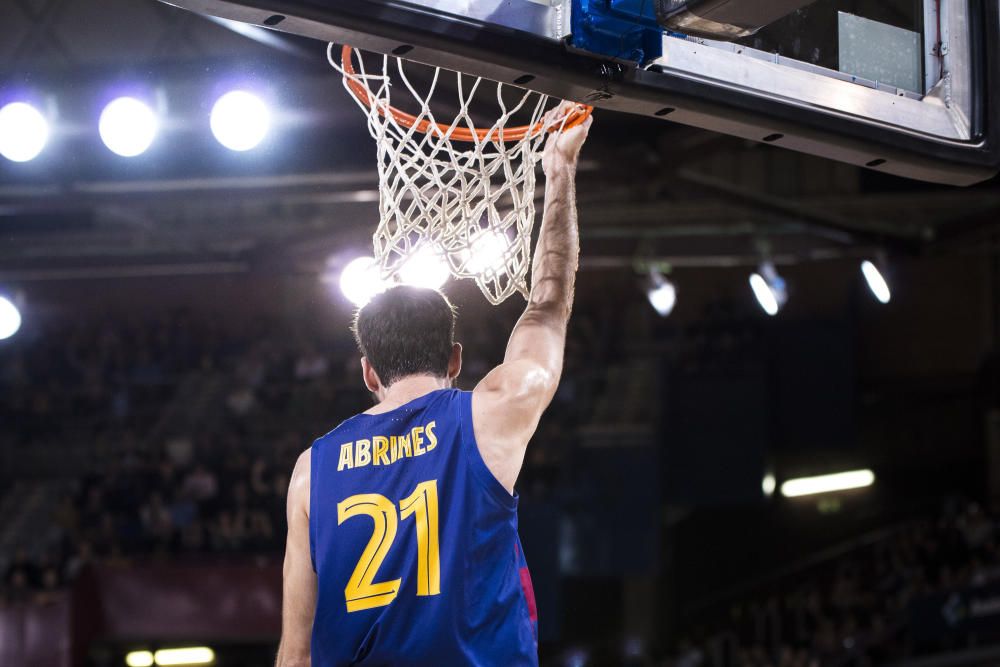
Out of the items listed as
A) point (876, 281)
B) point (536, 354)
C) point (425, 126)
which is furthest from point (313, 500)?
point (876, 281)

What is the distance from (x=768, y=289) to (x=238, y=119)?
19.3 ft

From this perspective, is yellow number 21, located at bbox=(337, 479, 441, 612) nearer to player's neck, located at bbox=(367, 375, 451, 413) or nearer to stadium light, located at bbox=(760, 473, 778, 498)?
player's neck, located at bbox=(367, 375, 451, 413)

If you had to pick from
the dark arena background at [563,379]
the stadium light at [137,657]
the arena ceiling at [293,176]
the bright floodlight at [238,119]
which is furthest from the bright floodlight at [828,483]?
the bright floodlight at [238,119]

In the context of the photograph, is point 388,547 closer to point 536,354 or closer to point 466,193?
point 536,354

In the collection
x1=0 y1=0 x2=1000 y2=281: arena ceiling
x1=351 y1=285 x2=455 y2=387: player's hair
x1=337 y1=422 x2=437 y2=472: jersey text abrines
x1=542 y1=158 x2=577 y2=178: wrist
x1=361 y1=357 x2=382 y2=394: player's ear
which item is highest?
x1=0 y1=0 x2=1000 y2=281: arena ceiling

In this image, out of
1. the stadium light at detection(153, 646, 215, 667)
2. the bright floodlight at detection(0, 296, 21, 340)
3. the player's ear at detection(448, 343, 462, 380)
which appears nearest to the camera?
the player's ear at detection(448, 343, 462, 380)

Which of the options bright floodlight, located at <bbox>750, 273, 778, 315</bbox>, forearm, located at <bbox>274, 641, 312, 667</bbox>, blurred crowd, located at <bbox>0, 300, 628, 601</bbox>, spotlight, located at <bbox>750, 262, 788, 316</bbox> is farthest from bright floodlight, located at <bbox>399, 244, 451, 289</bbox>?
blurred crowd, located at <bbox>0, 300, 628, 601</bbox>

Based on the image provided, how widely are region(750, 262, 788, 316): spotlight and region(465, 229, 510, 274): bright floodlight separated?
7.36 metres

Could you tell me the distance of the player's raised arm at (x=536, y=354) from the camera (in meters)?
2.48

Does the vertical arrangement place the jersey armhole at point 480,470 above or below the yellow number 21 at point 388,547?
above

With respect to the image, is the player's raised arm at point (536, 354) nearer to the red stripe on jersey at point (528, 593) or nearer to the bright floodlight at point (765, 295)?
the red stripe on jersey at point (528, 593)

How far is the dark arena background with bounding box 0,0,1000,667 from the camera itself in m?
8.64

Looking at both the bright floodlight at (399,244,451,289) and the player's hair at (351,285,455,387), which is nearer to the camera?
the player's hair at (351,285,455,387)

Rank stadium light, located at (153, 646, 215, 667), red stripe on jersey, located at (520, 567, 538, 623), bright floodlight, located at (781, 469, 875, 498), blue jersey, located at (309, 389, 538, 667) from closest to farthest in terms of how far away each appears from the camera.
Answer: blue jersey, located at (309, 389, 538, 667) < red stripe on jersey, located at (520, 567, 538, 623) < stadium light, located at (153, 646, 215, 667) < bright floodlight, located at (781, 469, 875, 498)
